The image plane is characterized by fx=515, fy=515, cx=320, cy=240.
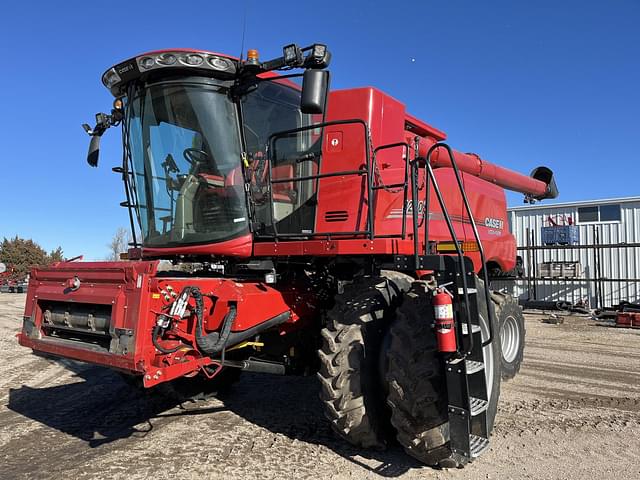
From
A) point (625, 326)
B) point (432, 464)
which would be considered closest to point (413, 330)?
point (432, 464)

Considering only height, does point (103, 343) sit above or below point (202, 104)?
below

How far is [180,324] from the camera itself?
378 centimetres

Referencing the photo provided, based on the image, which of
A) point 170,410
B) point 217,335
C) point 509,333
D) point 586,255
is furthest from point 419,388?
Answer: point 586,255

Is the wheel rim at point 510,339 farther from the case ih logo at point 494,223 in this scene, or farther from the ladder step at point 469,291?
the ladder step at point 469,291

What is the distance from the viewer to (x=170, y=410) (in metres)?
5.29

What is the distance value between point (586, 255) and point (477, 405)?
603 inches

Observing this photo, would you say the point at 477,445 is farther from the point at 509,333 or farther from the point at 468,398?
the point at 509,333

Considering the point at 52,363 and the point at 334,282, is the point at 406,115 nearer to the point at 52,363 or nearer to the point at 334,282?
the point at 334,282

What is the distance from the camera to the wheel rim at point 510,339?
20.6 feet

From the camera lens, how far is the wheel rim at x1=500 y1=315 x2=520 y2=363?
6.29 m

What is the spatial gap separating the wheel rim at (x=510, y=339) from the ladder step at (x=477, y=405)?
2846 millimetres

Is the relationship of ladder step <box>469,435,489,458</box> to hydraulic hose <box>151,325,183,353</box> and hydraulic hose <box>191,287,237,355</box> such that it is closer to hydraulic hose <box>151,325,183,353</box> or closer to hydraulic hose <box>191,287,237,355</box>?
hydraulic hose <box>191,287,237,355</box>

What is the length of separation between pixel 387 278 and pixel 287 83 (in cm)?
194

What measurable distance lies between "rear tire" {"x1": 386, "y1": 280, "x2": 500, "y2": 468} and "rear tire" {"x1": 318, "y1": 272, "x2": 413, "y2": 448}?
0.18 m
